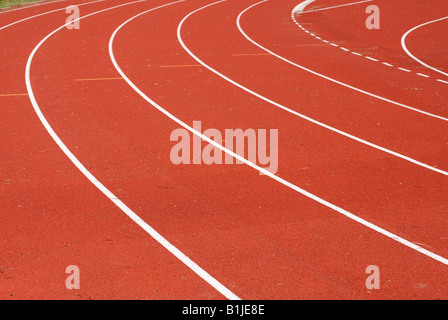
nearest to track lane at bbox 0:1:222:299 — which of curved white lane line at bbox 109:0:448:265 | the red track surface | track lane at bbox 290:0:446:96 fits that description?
the red track surface

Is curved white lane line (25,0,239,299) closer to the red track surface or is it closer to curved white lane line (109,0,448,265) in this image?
the red track surface

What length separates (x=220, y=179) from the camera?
308 inches

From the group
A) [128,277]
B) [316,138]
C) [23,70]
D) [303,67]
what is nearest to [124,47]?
[23,70]

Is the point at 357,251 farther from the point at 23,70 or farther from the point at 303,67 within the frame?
the point at 23,70

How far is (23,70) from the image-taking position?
522 inches

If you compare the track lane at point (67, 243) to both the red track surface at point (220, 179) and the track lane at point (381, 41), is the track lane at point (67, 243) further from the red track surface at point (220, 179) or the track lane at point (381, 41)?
the track lane at point (381, 41)

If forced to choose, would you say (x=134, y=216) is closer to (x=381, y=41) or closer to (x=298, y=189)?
(x=298, y=189)

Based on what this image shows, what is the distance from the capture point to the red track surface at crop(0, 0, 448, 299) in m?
5.63

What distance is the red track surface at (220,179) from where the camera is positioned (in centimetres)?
563

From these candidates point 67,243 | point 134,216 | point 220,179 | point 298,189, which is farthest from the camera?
point 220,179

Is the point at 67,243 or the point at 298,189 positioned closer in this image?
the point at 67,243

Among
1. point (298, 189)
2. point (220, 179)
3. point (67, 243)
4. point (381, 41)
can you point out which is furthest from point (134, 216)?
point (381, 41)

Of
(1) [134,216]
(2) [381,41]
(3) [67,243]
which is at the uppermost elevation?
(3) [67,243]
